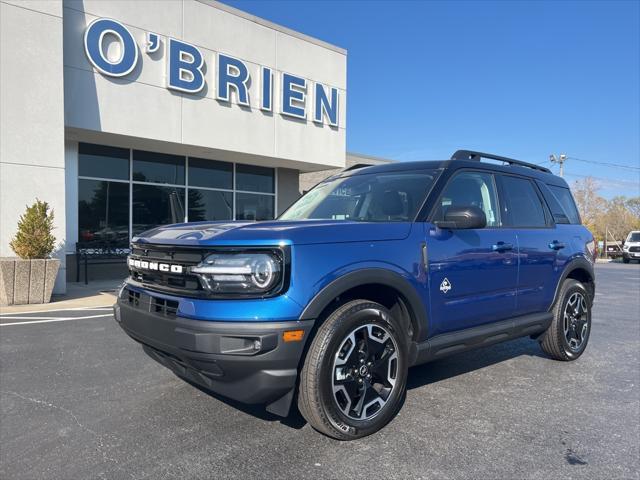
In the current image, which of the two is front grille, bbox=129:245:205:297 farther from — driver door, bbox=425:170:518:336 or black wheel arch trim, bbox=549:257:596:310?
black wheel arch trim, bbox=549:257:596:310

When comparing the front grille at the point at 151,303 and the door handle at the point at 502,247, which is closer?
the front grille at the point at 151,303

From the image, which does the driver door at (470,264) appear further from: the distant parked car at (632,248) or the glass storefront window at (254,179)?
the distant parked car at (632,248)

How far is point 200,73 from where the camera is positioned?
41.0 feet

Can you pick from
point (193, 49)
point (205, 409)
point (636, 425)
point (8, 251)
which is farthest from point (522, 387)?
point (193, 49)

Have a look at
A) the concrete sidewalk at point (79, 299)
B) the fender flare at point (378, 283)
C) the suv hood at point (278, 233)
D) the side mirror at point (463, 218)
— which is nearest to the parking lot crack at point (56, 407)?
the suv hood at point (278, 233)

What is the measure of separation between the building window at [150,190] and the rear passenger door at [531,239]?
8.92m

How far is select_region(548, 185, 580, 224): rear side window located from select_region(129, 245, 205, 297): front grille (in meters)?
3.91

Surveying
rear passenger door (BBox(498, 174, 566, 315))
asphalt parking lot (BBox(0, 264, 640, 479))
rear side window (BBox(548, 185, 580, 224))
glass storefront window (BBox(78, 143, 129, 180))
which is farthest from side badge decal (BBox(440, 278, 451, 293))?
glass storefront window (BBox(78, 143, 129, 180))

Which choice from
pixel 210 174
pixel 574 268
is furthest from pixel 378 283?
pixel 210 174

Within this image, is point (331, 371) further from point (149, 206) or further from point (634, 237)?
point (634, 237)

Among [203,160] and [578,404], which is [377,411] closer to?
[578,404]

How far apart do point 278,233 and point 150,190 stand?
1208 cm

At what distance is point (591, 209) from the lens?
2078 inches

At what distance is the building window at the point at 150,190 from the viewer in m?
12.6
